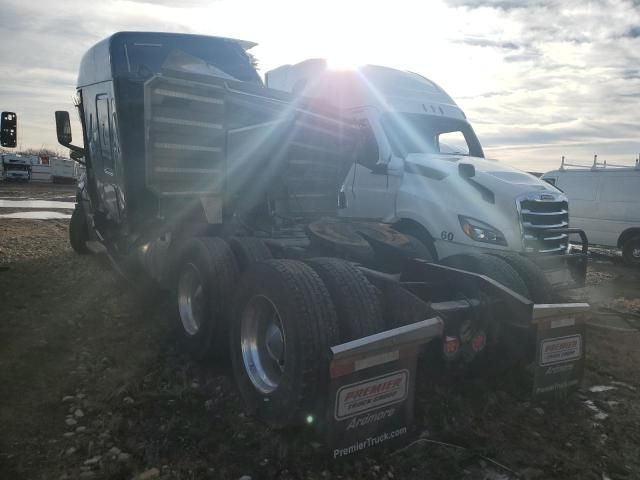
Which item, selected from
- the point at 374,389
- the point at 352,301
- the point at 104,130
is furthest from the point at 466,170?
the point at 104,130

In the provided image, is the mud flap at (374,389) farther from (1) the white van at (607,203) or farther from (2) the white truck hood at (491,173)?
(1) the white van at (607,203)

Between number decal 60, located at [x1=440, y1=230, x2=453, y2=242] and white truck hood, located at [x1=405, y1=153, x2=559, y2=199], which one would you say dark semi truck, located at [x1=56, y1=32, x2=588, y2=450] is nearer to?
number decal 60, located at [x1=440, y1=230, x2=453, y2=242]

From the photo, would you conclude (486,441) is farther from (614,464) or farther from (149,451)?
(149,451)

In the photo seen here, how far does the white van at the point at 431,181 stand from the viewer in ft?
20.7

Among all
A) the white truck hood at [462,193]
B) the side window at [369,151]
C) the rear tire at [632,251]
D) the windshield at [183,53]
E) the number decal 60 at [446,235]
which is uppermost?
the windshield at [183,53]

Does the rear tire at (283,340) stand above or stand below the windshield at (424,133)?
below

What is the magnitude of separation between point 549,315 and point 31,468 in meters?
3.58

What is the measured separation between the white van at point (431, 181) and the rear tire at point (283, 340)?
3.07 m

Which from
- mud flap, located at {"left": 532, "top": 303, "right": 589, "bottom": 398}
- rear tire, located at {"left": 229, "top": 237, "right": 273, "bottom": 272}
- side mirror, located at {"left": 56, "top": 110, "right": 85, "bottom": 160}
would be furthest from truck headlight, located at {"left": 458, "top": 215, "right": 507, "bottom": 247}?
side mirror, located at {"left": 56, "top": 110, "right": 85, "bottom": 160}

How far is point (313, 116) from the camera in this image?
5.75 m

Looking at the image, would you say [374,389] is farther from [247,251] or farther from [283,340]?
[247,251]

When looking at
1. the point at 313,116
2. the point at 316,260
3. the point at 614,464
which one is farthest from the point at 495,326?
the point at 313,116

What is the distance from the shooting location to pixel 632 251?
1190cm

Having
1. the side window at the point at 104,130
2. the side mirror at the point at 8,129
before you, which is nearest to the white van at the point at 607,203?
the side window at the point at 104,130
